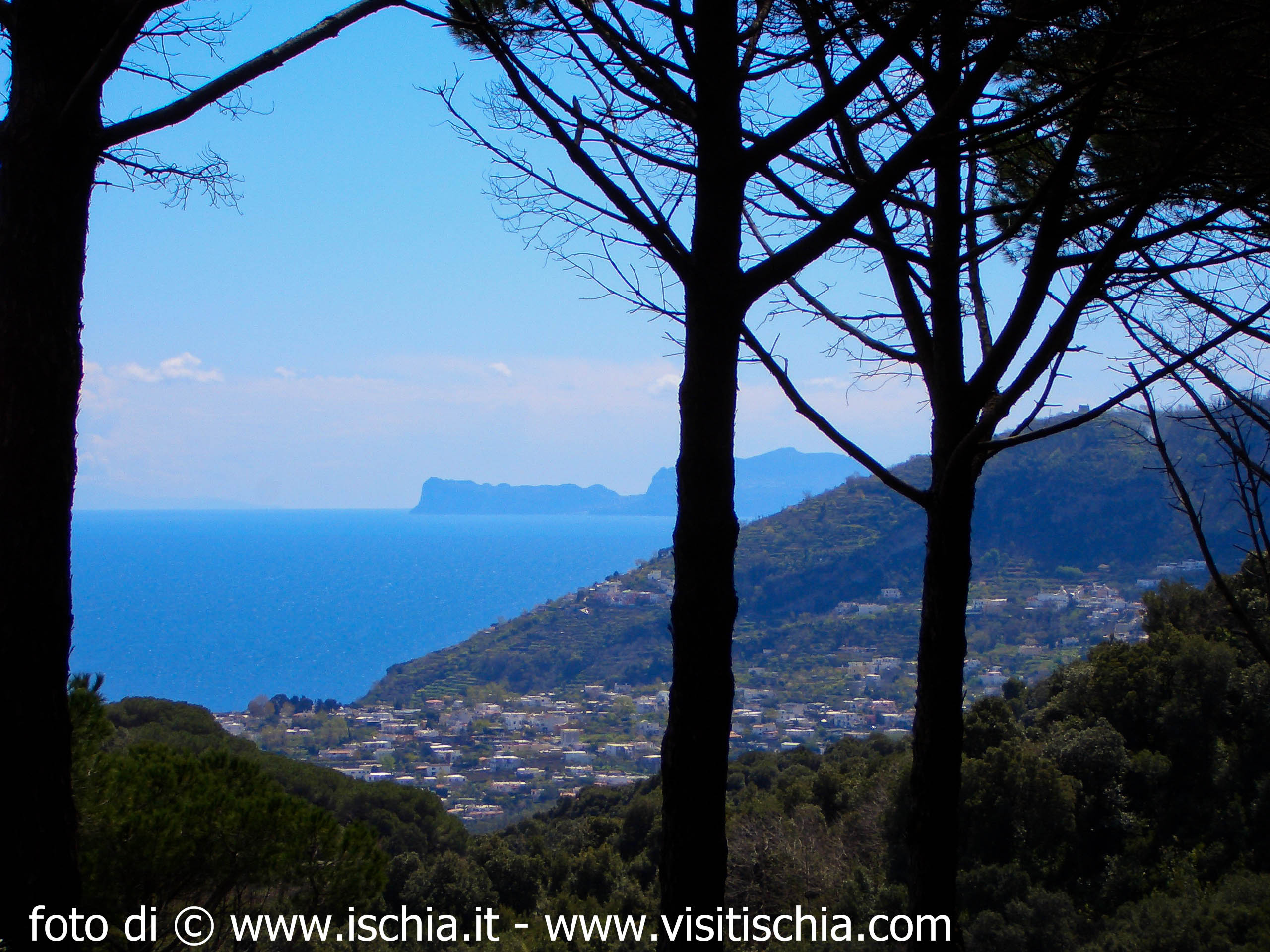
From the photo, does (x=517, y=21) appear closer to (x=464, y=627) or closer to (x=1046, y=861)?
(x=1046, y=861)

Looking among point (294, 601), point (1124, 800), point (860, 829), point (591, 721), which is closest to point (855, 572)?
point (591, 721)

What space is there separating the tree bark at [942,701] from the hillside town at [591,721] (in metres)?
21.0

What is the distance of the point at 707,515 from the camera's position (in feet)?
5.90

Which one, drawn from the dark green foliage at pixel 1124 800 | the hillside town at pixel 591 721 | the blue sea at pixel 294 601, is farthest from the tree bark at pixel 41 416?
the hillside town at pixel 591 721

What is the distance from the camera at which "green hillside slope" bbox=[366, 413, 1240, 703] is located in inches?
1641

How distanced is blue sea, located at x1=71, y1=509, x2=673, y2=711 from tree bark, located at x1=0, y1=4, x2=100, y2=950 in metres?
16.9

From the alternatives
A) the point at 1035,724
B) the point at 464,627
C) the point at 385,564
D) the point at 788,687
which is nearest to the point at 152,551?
the point at 385,564

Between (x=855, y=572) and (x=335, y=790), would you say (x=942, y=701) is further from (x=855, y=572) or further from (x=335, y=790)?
(x=855, y=572)

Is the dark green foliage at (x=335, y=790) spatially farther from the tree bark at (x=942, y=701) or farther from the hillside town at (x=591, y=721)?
the tree bark at (x=942, y=701)

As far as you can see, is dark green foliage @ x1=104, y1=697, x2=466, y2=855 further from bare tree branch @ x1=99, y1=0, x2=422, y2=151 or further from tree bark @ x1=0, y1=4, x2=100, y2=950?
bare tree branch @ x1=99, y1=0, x2=422, y2=151

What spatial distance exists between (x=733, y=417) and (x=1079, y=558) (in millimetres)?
47891

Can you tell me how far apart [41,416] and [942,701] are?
2.65 meters

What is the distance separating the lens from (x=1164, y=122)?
2502 mm

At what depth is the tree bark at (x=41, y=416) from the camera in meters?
2.45
